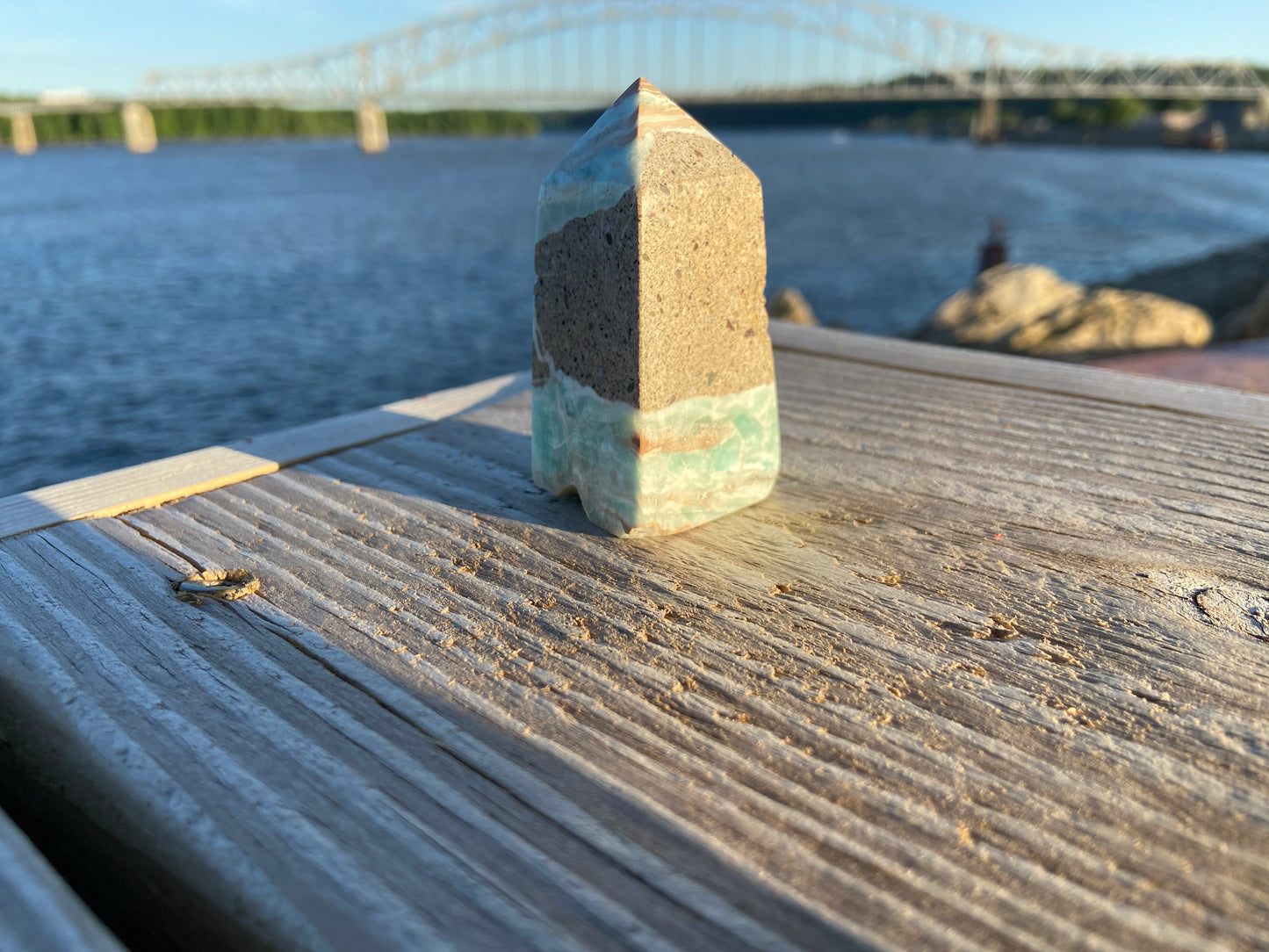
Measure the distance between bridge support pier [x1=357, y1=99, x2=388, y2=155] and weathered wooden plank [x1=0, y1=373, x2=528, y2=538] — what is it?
102227mm

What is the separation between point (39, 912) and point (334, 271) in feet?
78.3

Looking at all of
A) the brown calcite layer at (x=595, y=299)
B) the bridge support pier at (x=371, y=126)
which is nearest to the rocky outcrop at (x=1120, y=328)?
the brown calcite layer at (x=595, y=299)

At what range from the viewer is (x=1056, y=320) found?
10062 millimetres

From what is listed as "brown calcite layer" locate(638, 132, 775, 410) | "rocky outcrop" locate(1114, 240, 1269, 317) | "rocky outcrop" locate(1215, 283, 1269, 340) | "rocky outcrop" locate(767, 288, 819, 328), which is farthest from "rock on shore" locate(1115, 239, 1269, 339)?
"brown calcite layer" locate(638, 132, 775, 410)

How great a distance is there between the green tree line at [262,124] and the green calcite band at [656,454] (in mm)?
122706

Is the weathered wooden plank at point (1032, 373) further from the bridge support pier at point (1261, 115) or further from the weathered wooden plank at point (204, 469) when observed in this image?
the bridge support pier at point (1261, 115)

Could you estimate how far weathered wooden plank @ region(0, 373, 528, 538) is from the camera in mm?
2689

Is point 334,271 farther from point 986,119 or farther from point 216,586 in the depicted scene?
point 986,119

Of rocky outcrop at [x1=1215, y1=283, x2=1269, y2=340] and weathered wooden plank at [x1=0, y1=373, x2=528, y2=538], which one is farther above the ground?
weathered wooden plank at [x1=0, y1=373, x2=528, y2=538]

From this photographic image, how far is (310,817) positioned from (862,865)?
924 mm

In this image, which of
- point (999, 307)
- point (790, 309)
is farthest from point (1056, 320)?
point (790, 309)

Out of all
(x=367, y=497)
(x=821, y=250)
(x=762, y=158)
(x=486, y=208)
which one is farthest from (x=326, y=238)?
(x=762, y=158)

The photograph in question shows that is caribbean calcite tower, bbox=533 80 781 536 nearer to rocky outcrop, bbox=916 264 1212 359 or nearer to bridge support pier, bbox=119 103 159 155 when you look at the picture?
rocky outcrop, bbox=916 264 1212 359

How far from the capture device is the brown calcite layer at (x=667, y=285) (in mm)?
2359
